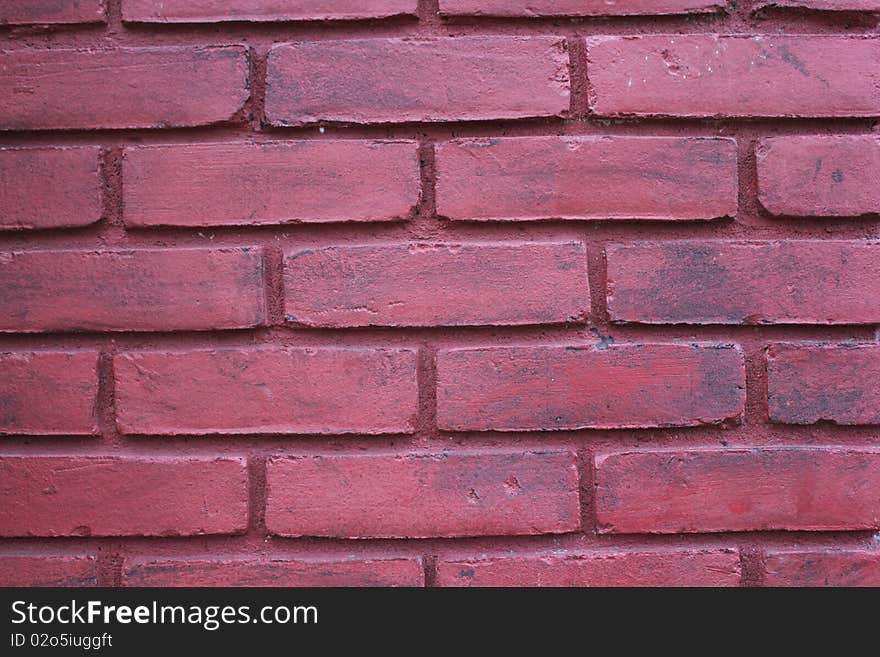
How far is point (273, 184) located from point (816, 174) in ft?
2.16

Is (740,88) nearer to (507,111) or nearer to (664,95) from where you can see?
(664,95)

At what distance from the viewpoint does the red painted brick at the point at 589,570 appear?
717mm

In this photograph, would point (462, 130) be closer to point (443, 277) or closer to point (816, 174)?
point (443, 277)

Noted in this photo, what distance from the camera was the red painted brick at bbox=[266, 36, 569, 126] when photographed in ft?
2.31

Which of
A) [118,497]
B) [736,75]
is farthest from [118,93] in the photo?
[736,75]

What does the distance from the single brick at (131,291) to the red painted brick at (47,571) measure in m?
0.28

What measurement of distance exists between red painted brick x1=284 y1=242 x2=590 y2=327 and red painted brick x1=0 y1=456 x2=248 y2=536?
23cm

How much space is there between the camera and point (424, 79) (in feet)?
2.31

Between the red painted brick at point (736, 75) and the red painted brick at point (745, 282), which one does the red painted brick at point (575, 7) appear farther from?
the red painted brick at point (745, 282)

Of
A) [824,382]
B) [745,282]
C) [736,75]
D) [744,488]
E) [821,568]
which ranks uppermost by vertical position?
[736,75]

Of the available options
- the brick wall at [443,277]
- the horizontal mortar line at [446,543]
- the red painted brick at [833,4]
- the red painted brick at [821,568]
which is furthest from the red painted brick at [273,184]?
the red painted brick at [821,568]
